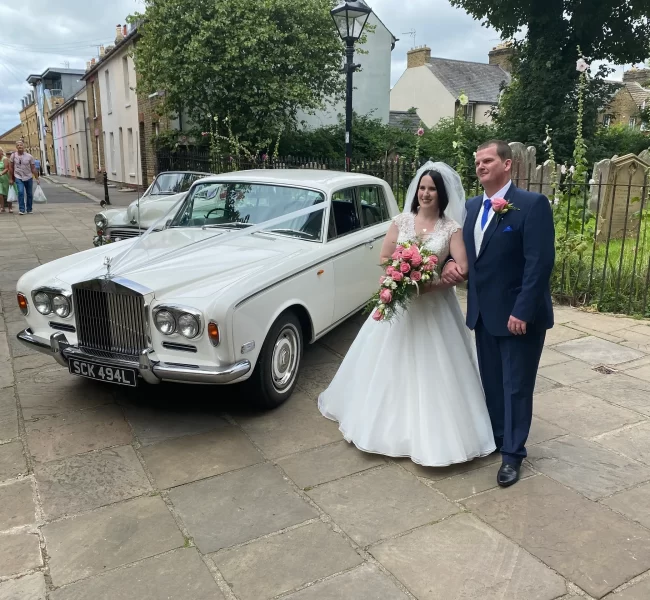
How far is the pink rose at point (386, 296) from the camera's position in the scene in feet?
11.3

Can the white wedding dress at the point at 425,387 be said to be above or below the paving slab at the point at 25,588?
above

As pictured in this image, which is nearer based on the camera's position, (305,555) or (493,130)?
(305,555)

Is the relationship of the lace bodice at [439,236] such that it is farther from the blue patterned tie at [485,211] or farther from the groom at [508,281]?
the blue patterned tie at [485,211]

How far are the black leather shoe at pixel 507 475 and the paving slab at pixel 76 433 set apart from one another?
2424 mm

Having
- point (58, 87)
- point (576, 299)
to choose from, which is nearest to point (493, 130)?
point (576, 299)

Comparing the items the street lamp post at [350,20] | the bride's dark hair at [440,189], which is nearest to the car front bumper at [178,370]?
the bride's dark hair at [440,189]

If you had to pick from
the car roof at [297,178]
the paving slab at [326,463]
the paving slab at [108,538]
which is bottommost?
the paving slab at [108,538]

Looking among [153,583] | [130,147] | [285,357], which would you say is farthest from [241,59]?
[153,583]

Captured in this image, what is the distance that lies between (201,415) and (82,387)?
48.0 inches

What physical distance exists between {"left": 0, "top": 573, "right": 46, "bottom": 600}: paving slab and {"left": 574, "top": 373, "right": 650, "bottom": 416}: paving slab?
4012 mm

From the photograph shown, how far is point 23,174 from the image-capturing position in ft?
52.1

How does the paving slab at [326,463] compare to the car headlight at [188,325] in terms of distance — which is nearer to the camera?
the paving slab at [326,463]

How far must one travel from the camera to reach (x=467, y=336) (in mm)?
3814

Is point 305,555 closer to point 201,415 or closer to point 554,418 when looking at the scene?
point 201,415
